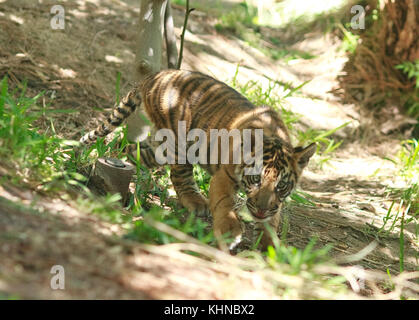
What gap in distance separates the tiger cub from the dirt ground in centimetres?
75

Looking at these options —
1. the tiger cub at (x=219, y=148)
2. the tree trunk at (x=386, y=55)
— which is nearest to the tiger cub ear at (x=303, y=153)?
the tiger cub at (x=219, y=148)

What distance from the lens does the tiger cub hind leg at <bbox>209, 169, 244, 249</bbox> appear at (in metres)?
3.62

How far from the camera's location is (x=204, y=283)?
97.3 inches

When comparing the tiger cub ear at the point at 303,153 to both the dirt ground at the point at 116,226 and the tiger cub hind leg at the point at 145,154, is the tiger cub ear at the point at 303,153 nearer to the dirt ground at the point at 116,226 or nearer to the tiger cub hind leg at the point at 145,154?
the dirt ground at the point at 116,226

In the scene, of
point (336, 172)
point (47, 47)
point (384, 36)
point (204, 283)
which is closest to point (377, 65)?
point (384, 36)

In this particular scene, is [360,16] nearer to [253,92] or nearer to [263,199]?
[253,92]

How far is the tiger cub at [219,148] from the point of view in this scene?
359 centimetres

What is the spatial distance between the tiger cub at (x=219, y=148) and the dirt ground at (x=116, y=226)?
2.47 ft

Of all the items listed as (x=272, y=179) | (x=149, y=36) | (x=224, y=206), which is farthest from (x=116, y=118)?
(x=272, y=179)

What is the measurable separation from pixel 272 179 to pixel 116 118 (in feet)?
5.99

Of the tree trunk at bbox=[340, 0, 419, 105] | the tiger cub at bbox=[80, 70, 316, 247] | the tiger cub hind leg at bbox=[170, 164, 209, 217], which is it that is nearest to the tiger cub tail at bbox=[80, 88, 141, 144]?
the tiger cub at bbox=[80, 70, 316, 247]

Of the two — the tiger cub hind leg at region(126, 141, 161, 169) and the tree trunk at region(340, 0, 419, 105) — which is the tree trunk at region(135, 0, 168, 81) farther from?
the tree trunk at region(340, 0, 419, 105)

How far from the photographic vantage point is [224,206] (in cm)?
380

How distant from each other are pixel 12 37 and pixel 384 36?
615 cm
